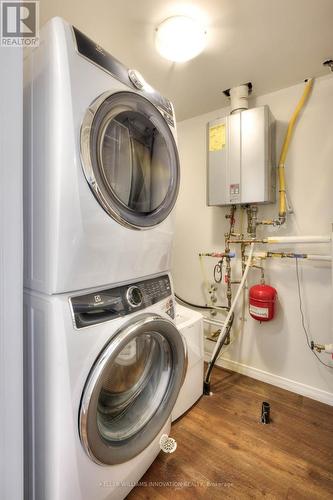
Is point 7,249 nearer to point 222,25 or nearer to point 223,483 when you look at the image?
point 223,483

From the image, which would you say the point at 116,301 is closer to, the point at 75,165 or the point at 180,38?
the point at 75,165

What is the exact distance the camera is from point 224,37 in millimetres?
1373

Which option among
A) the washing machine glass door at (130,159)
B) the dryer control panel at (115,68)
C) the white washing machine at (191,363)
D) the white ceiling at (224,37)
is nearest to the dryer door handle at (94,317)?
the washing machine glass door at (130,159)

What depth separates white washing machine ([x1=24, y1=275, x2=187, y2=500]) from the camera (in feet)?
2.48

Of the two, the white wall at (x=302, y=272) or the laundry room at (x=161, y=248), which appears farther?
the white wall at (x=302, y=272)

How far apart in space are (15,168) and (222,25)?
52.8 inches

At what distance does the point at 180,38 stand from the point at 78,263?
1304 mm

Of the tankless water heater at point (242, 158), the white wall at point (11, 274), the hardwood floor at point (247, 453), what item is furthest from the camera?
the tankless water heater at point (242, 158)

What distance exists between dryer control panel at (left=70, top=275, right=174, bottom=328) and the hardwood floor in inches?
31.2

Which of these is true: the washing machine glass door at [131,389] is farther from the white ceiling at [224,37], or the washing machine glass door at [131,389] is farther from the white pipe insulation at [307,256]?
the white ceiling at [224,37]

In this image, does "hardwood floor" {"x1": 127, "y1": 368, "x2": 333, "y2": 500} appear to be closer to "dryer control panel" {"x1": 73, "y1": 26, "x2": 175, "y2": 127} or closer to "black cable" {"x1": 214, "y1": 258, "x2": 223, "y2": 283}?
"black cable" {"x1": 214, "y1": 258, "x2": 223, "y2": 283}

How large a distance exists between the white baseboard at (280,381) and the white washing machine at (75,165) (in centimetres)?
161

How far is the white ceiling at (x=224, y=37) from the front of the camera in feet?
3.89

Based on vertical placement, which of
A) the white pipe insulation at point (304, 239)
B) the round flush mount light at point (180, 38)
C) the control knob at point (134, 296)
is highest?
the round flush mount light at point (180, 38)
